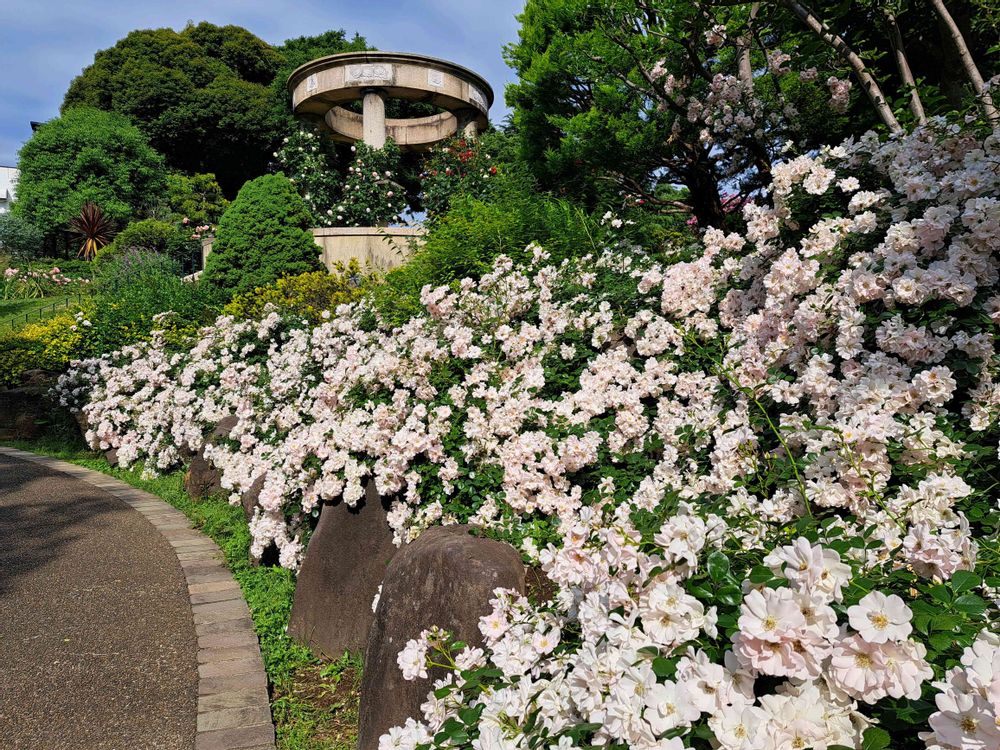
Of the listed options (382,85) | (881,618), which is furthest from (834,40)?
(382,85)

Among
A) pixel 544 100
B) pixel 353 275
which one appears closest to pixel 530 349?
pixel 544 100

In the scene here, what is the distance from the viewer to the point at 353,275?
10.3 metres

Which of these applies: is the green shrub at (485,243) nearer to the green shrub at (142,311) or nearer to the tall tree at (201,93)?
the green shrub at (142,311)

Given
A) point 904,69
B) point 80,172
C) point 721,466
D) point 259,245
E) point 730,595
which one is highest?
point 80,172

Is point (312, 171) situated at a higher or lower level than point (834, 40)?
higher

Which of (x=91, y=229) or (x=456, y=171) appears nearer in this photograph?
(x=456, y=171)

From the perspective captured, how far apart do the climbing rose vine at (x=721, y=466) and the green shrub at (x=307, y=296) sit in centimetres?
335

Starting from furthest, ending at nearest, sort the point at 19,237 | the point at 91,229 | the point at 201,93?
the point at 201,93, the point at 19,237, the point at 91,229

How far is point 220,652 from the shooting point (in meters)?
3.18

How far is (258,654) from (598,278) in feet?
9.23

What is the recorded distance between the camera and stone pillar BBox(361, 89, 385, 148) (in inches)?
645

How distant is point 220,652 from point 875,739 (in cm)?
297

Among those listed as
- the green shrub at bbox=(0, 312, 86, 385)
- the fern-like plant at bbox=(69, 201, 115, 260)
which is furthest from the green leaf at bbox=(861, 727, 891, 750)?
the fern-like plant at bbox=(69, 201, 115, 260)

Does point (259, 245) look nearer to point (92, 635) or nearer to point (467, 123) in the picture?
point (92, 635)
